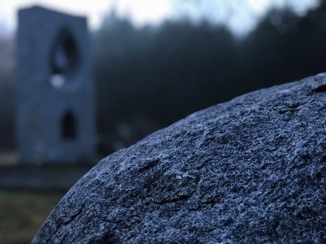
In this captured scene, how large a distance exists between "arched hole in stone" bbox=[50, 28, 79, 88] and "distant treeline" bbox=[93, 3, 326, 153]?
4.39m

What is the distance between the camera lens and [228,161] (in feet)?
4.66

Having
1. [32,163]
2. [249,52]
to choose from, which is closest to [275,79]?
[249,52]

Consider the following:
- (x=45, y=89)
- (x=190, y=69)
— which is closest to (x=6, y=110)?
(x=190, y=69)

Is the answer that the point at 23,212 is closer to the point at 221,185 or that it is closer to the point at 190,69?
the point at 221,185

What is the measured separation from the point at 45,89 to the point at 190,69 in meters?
6.76

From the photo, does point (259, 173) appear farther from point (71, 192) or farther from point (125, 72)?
point (125, 72)

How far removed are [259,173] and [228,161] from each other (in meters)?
0.10

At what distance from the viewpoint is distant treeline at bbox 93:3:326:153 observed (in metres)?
15.1

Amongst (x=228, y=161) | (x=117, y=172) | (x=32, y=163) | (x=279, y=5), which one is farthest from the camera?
(x=279, y=5)

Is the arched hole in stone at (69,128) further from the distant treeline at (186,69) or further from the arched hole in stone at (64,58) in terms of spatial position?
the distant treeline at (186,69)

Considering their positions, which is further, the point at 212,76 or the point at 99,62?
the point at 99,62

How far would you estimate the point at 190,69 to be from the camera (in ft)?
54.9

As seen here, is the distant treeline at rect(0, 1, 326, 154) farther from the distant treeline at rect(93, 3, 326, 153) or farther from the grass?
the grass

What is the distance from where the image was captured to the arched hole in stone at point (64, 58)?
11498 millimetres
